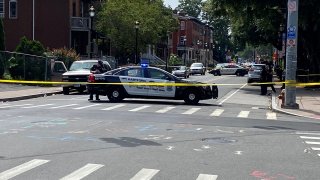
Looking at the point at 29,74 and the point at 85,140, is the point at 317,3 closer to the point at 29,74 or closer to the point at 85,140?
the point at 29,74

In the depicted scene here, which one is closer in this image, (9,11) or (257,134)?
(257,134)

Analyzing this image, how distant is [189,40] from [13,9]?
224ft

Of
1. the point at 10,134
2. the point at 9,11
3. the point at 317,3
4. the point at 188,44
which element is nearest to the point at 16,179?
the point at 10,134

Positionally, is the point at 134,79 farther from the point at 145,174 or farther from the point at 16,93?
the point at 145,174

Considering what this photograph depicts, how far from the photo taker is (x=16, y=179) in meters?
7.32

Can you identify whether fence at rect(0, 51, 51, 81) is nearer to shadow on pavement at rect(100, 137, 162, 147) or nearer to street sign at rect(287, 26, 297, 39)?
street sign at rect(287, 26, 297, 39)

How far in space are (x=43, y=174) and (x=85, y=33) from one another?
46.6 meters

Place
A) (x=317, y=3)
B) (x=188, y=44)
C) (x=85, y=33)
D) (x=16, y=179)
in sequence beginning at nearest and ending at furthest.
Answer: (x=16, y=179), (x=317, y=3), (x=85, y=33), (x=188, y=44)

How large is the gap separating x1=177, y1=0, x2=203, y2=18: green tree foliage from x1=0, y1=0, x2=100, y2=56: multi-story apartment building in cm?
9865

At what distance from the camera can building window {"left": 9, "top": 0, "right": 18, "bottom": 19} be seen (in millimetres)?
→ 49500

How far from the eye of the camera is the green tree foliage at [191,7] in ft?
481

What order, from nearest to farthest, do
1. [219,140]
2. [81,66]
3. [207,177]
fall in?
[207,177] → [219,140] → [81,66]

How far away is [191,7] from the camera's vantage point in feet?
485

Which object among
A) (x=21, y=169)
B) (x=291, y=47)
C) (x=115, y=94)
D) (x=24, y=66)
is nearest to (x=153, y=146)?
(x=21, y=169)
